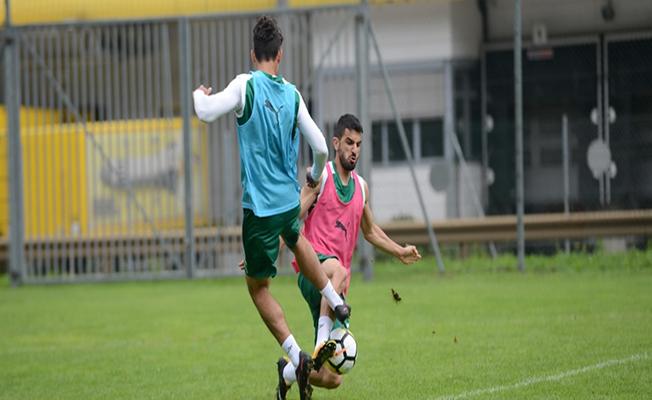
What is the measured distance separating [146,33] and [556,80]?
703cm

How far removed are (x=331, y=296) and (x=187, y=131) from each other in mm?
11895

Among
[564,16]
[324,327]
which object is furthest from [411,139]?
[324,327]

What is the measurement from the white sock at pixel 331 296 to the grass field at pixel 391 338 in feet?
2.26

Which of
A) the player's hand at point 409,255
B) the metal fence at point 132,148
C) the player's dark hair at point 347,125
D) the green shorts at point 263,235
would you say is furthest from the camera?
the metal fence at point 132,148

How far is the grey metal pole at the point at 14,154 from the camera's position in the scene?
66.0 feet

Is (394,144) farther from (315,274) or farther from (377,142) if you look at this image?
(315,274)

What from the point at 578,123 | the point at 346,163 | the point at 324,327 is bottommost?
the point at 324,327

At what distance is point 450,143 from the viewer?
21.3m

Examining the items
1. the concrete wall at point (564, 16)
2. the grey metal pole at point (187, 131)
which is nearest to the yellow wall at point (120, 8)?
the concrete wall at point (564, 16)

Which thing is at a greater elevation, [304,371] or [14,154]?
[14,154]

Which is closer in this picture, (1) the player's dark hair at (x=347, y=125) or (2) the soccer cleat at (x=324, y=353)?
(2) the soccer cleat at (x=324, y=353)

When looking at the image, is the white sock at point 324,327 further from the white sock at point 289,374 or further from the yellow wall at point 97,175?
the yellow wall at point 97,175

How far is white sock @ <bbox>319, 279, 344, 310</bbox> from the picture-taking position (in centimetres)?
811

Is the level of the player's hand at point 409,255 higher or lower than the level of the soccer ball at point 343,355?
higher
